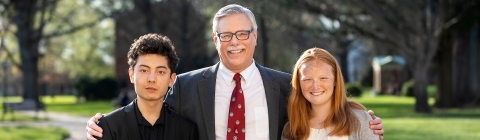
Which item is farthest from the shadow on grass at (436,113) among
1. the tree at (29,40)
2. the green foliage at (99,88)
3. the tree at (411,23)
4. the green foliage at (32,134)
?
the green foliage at (99,88)

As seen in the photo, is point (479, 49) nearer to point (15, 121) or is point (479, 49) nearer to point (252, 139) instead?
point (15, 121)

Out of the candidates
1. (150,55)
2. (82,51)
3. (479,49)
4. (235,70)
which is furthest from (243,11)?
(82,51)

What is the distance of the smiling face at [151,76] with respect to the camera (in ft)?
14.5

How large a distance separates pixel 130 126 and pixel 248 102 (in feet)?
2.78

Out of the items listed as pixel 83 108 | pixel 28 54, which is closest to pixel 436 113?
pixel 83 108

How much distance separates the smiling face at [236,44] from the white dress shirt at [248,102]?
11 centimetres

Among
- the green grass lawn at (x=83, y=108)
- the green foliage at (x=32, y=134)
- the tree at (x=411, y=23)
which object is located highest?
the tree at (x=411, y=23)

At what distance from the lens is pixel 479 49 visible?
29.9 meters

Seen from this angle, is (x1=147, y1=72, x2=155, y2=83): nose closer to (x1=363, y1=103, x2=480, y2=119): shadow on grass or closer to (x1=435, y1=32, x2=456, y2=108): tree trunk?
(x1=363, y1=103, x2=480, y2=119): shadow on grass

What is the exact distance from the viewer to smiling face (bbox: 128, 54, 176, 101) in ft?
14.5

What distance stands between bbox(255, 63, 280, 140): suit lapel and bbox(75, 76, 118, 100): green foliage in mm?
41727

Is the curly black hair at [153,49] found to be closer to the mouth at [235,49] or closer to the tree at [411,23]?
the mouth at [235,49]

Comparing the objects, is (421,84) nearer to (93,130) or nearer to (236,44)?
(236,44)

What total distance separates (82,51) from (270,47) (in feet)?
69.7
